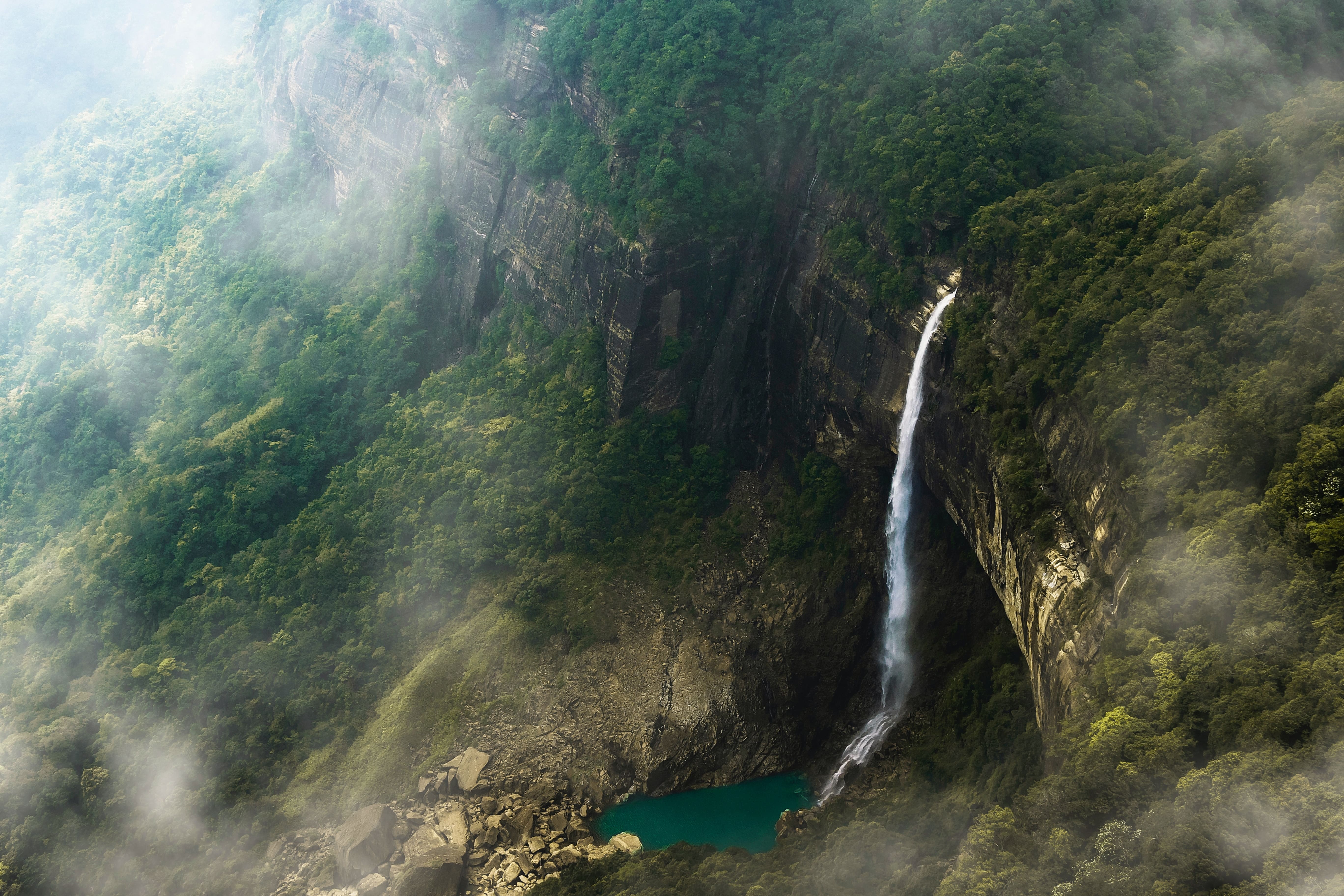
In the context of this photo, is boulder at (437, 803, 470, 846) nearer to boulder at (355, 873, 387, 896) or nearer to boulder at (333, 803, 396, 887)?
boulder at (333, 803, 396, 887)

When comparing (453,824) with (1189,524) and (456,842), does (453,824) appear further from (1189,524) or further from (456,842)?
(1189,524)

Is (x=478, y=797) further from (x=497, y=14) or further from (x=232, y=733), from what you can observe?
(x=497, y=14)

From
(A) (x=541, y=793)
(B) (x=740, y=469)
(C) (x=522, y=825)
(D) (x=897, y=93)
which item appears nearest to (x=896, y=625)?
(B) (x=740, y=469)

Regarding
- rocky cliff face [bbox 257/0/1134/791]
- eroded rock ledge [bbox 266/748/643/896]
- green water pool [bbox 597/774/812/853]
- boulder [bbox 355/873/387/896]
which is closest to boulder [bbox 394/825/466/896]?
eroded rock ledge [bbox 266/748/643/896]

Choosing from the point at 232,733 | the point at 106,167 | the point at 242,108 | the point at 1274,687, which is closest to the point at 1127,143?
the point at 1274,687

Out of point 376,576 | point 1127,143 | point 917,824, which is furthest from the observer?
point 376,576

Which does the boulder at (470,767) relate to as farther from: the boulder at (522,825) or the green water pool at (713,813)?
the green water pool at (713,813)
